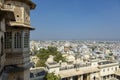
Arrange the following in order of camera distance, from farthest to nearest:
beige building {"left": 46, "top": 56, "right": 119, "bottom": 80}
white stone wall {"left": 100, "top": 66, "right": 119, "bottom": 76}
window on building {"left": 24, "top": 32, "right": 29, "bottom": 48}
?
white stone wall {"left": 100, "top": 66, "right": 119, "bottom": 76}, beige building {"left": 46, "top": 56, "right": 119, "bottom": 80}, window on building {"left": 24, "top": 32, "right": 29, "bottom": 48}

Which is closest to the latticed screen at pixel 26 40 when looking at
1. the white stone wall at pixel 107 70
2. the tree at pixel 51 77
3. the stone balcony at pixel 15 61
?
the stone balcony at pixel 15 61

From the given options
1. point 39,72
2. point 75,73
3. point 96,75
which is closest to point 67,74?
point 75,73

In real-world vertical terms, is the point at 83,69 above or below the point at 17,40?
below

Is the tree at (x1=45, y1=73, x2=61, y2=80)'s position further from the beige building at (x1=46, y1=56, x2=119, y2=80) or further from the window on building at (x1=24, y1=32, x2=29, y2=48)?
the window on building at (x1=24, y1=32, x2=29, y2=48)

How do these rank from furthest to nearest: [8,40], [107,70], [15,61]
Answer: [107,70] < [15,61] < [8,40]

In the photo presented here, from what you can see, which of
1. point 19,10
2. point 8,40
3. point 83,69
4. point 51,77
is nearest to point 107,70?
point 83,69

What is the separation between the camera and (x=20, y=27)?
13180mm

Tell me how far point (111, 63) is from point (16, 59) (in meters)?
29.0

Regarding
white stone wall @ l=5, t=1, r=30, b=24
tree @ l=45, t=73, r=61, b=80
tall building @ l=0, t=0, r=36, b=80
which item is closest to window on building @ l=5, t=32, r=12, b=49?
tall building @ l=0, t=0, r=36, b=80

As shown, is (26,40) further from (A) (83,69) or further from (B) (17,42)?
(A) (83,69)

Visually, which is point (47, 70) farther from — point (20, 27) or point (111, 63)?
point (20, 27)

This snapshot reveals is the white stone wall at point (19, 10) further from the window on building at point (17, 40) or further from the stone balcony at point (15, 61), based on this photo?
the stone balcony at point (15, 61)

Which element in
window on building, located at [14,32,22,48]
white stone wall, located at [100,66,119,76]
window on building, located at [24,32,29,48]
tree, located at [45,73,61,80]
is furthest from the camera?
white stone wall, located at [100,66,119,76]

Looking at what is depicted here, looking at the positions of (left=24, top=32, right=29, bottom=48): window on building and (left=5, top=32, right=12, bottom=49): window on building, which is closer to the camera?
(left=5, top=32, right=12, bottom=49): window on building
